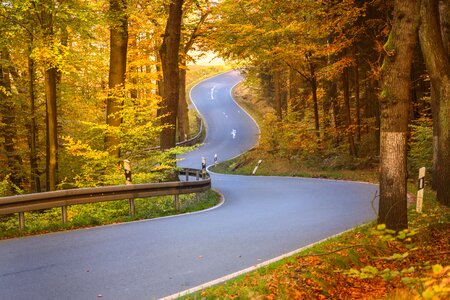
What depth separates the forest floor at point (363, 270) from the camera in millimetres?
5094

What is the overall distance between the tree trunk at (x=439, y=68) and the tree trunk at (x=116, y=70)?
946 centimetres

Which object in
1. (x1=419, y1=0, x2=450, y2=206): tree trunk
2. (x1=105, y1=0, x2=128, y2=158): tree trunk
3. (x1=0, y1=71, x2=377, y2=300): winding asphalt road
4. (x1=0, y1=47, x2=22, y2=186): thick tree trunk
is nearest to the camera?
(x1=0, y1=71, x2=377, y2=300): winding asphalt road

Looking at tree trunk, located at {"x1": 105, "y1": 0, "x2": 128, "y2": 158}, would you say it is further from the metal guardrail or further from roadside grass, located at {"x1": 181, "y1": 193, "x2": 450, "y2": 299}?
roadside grass, located at {"x1": 181, "y1": 193, "x2": 450, "y2": 299}

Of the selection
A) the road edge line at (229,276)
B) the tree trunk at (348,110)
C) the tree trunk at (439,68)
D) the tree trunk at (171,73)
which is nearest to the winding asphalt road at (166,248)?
the road edge line at (229,276)

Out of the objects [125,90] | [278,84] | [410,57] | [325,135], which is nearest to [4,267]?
[410,57]

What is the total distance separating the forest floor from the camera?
201 inches

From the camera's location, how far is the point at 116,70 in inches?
650

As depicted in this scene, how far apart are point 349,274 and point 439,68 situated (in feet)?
26.9

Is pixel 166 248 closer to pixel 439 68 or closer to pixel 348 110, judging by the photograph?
pixel 439 68

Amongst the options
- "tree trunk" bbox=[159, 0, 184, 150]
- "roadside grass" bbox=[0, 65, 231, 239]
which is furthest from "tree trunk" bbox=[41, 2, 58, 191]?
"tree trunk" bbox=[159, 0, 184, 150]

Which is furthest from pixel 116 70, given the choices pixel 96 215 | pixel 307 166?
pixel 307 166

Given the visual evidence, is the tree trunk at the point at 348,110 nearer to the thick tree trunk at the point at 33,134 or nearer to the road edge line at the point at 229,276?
the thick tree trunk at the point at 33,134

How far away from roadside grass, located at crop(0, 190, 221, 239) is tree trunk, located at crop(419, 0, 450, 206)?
7.29m

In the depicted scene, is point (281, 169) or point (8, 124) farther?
point (281, 169)
